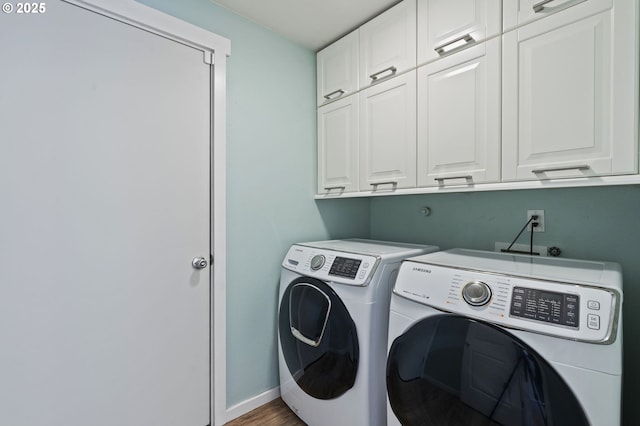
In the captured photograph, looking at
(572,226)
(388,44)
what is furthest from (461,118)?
(572,226)

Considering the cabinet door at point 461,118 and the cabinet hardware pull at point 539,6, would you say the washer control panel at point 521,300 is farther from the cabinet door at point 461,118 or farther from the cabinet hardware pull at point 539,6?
the cabinet hardware pull at point 539,6

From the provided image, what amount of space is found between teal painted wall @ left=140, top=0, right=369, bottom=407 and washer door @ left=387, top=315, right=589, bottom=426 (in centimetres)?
91

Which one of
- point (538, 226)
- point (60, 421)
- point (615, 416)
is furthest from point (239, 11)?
point (615, 416)

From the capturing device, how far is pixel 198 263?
4.96ft

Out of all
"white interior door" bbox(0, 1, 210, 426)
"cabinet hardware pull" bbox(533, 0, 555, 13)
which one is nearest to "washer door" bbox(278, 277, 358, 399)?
"white interior door" bbox(0, 1, 210, 426)

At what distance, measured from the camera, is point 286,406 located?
1.77m

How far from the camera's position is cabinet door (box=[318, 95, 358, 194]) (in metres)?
1.77

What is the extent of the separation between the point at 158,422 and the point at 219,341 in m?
0.44

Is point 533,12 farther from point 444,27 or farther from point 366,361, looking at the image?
point 366,361

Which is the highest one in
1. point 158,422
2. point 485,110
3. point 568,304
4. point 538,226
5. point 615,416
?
point 485,110

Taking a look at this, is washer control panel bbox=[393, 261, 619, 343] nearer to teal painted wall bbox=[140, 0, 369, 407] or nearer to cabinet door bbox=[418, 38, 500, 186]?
cabinet door bbox=[418, 38, 500, 186]

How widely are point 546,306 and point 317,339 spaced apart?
0.99 m

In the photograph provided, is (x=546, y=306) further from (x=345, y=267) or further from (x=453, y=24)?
(x=453, y=24)

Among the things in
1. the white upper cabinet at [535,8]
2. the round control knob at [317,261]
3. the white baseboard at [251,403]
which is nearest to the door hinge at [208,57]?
the round control knob at [317,261]
